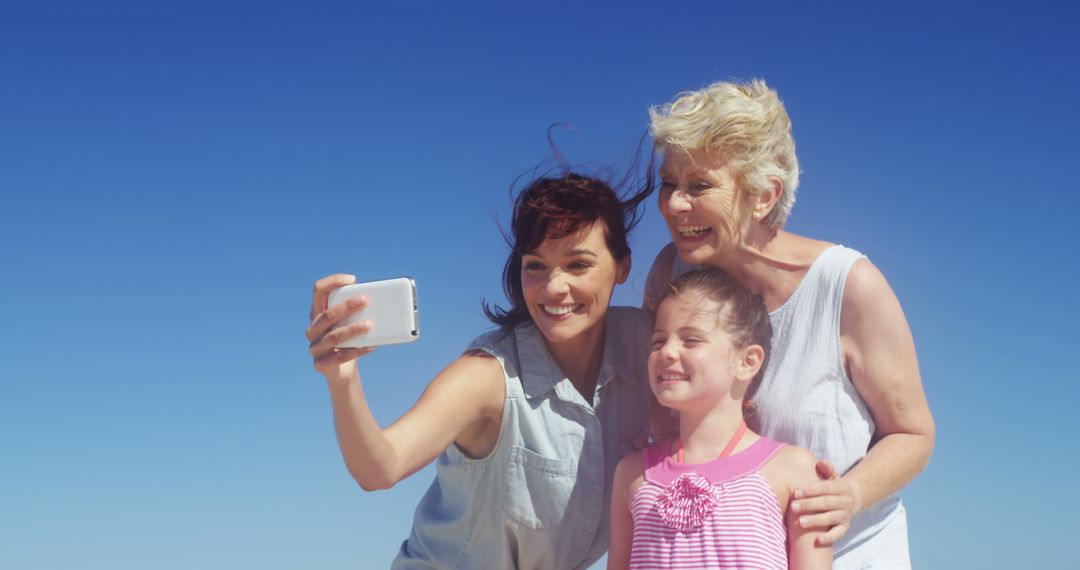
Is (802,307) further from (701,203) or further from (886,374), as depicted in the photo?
(701,203)

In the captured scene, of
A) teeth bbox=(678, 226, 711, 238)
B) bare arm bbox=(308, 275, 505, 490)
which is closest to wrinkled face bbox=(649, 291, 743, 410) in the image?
teeth bbox=(678, 226, 711, 238)

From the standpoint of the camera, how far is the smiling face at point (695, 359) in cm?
565

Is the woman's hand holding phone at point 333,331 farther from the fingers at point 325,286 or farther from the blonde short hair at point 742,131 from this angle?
the blonde short hair at point 742,131

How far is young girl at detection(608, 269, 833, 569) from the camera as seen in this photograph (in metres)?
5.30

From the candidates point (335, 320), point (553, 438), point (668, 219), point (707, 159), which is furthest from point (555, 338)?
point (335, 320)

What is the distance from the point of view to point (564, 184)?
666 cm

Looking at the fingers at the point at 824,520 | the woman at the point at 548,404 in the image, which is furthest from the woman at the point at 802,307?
the woman at the point at 548,404

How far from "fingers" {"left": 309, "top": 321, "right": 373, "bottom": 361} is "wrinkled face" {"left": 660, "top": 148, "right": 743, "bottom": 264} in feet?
7.39

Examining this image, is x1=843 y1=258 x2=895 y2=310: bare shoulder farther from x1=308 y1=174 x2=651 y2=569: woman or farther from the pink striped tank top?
x1=308 y1=174 x2=651 y2=569: woman

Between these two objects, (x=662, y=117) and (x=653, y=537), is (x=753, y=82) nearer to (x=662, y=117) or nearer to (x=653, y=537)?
(x=662, y=117)

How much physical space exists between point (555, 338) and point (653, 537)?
1.54 metres

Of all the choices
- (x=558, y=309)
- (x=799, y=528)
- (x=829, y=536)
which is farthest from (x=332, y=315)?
(x=829, y=536)

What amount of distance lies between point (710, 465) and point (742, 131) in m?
2.02

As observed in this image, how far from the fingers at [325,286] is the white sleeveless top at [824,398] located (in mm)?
2607
